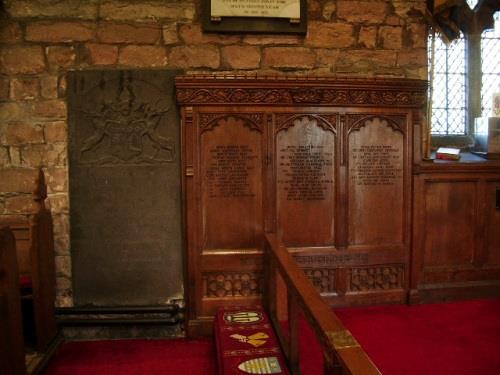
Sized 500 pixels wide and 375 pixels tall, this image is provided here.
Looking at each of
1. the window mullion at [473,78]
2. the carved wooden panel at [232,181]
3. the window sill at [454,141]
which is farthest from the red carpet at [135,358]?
the window mullion at [473,78]

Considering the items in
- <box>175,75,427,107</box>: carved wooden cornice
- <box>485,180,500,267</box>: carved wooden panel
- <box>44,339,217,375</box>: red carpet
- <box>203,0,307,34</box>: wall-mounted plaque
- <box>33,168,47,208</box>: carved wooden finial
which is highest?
<box>203,0,307,34</box>: wall-mounted plaque

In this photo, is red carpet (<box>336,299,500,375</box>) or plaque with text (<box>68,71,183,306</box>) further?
plaque with text (<box>68,71,183,306</box>)

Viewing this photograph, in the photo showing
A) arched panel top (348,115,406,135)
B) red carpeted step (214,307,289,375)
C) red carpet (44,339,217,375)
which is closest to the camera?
red carpeted step (214,307,289,375)

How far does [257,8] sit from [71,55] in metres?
1.29

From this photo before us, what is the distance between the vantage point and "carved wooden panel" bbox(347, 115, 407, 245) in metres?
3.14

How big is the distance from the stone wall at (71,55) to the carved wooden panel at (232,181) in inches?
16.4

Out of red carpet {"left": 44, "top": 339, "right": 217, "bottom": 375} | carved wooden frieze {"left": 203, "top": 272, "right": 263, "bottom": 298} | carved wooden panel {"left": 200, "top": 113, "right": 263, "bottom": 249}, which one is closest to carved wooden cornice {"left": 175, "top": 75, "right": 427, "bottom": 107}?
carved wooden panel {"left": 200, "top": 113, "right": 263, "bottom": 249}

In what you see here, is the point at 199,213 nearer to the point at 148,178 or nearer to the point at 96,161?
the point at 148,178

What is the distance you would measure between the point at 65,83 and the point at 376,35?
86.0 inches

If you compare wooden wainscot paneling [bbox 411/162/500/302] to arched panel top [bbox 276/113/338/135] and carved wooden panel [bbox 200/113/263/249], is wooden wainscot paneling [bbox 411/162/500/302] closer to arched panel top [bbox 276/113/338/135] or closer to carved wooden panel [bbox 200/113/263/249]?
arched panel top [bbox 276/113/338/135]

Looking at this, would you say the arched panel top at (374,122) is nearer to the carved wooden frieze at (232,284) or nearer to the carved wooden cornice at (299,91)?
the carved wooden cornice at (299,91)

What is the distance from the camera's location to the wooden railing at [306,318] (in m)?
1.35

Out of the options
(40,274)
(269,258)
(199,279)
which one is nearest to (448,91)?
(269,258)

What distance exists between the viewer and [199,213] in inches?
118
